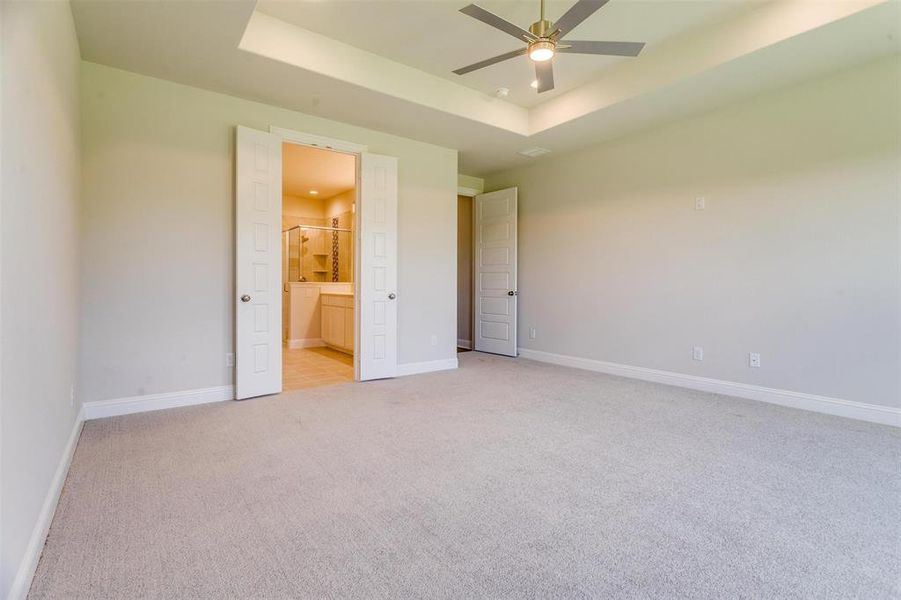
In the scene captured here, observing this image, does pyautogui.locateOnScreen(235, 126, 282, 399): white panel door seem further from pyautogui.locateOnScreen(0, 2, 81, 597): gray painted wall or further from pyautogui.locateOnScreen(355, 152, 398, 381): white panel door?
pyautogui.locateOnScreen(0, 2, 81, 597): gray painted wall

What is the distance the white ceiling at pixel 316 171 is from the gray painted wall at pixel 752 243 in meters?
3.03

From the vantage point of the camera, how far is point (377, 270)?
456 cm

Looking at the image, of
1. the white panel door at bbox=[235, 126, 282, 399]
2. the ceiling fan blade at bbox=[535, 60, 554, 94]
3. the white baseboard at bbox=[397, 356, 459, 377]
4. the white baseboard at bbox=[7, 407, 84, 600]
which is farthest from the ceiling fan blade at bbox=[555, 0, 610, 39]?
the white baseboard at bbox=[397, 356, 459, 377]

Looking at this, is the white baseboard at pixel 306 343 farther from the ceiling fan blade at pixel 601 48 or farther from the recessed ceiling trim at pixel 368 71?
the ceiling fan blade at pixel 601 48

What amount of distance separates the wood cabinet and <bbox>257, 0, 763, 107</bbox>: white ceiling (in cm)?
341

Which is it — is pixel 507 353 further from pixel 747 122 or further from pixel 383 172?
pixel 747 122

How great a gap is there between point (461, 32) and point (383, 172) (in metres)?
1.68

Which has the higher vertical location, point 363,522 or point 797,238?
point 797,238

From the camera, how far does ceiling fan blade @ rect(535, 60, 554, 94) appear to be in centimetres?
282

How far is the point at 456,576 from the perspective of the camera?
1.49 meters

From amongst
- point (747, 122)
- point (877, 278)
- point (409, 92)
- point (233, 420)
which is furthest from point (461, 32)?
point (877, 278)

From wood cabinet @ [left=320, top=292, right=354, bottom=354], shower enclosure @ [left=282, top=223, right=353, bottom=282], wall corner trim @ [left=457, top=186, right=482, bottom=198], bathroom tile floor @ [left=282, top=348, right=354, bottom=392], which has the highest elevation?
wall corner trim @ [left=457, top=186, right=482, bottom=198]

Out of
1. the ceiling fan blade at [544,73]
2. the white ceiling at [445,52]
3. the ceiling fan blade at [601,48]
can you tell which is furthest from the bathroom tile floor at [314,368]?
the ceiling fan blade at [601,48]

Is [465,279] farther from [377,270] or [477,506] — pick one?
[477,506]
